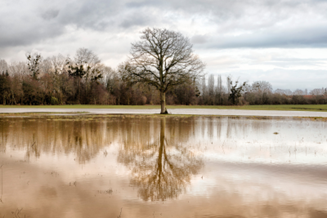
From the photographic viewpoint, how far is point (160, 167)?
10125 mm

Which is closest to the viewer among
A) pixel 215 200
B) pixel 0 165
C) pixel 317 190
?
pixel 215 200

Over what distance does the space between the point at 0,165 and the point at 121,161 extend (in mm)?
4168

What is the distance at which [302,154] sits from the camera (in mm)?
12742

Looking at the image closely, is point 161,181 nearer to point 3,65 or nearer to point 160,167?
point 160,167

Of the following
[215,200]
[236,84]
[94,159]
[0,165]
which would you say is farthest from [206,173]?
[236,84]

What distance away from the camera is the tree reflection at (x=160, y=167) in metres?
7.62

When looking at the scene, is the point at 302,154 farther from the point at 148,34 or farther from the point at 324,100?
the point at 324,100

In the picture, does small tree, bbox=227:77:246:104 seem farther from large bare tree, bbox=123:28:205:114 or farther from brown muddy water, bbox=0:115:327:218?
brown muddy water, bbox=0:115:327:218

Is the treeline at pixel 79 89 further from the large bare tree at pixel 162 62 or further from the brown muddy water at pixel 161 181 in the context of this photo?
the brown muddy water at pixel 161 181

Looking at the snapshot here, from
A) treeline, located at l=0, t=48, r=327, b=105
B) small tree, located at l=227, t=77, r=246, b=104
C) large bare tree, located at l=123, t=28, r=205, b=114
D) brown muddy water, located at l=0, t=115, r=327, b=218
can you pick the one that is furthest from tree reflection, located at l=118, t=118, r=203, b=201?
small tree, located at l=227, t=77, r=246, b=104

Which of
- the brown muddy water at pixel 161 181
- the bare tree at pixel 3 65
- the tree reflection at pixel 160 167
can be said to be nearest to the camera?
the brown muddy water at pixel 161 181

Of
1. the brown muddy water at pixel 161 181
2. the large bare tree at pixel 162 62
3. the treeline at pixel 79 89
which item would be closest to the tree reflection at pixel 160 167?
the brown muddy water at pixel 161 181

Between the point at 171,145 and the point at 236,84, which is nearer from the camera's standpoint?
the point at 171,145

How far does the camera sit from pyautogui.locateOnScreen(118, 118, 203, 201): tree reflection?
7621 millimetres
